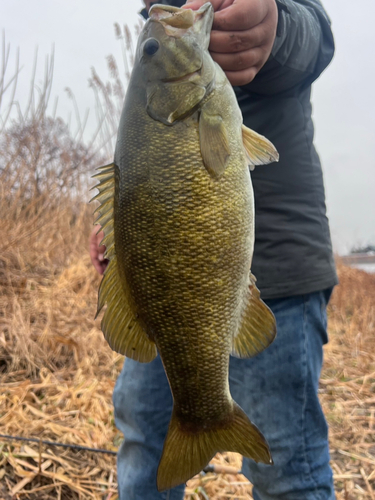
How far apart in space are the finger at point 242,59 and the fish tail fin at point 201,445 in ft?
3.33

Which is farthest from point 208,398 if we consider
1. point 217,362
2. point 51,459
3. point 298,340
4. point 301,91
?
point 51,459

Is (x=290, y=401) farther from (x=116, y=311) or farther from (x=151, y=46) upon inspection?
(x=151, y=46)

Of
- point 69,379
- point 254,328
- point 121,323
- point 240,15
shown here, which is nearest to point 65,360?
point 69,379

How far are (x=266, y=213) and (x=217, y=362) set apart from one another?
0.66m

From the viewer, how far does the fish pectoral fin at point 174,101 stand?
42.8 inches

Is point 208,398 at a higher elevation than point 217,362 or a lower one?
lower

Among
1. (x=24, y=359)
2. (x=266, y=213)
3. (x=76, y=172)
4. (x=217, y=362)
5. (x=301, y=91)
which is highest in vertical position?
Result: (x=76, y=172)

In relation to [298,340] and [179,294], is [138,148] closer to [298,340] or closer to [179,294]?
[179,294]

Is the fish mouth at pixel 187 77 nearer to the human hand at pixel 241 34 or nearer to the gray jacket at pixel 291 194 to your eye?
the human hand at pixel 241 34

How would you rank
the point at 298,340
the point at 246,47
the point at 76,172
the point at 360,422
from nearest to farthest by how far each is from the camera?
the point at 246,47
the point at 298,340
the point at 360,422
the point at 76,172

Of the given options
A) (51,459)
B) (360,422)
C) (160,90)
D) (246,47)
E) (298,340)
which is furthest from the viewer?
(360,422)

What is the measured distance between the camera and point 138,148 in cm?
107

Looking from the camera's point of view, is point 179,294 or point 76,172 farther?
point 76,172

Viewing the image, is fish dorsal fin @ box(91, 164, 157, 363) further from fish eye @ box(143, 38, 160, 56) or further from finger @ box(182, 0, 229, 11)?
finger @ box(182, 0, 229, 11)
